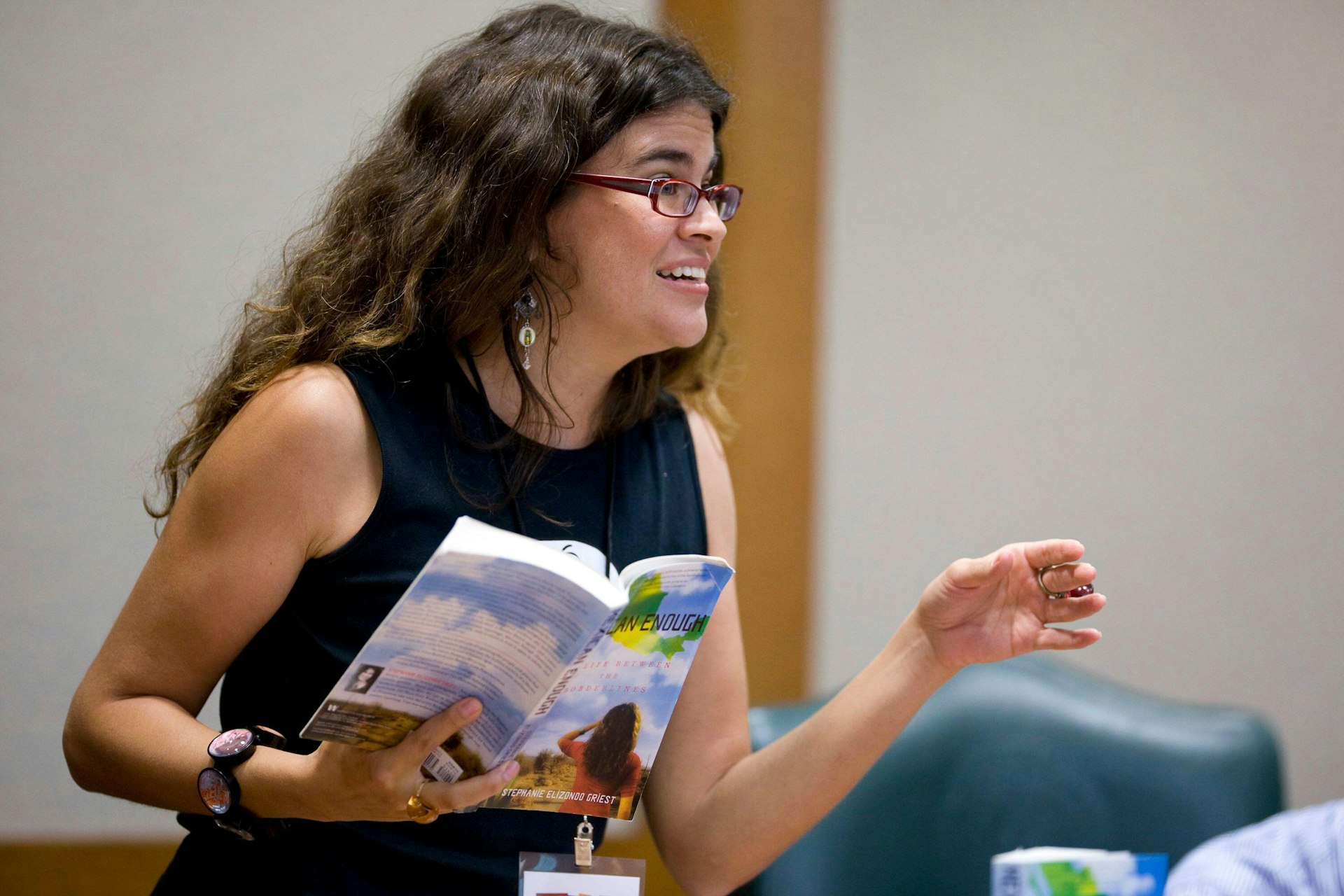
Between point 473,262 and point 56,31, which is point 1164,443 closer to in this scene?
point 473,262

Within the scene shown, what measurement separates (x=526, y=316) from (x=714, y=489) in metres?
0.37

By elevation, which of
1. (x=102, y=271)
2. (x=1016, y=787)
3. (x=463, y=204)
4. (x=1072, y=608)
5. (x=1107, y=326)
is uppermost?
(x=463, y=204)

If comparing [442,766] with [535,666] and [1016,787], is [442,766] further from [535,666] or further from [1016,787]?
[1016,787]

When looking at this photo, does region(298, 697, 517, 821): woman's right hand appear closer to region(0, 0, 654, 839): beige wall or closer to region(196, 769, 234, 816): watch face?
region(196, 769, 234, 816): watch face

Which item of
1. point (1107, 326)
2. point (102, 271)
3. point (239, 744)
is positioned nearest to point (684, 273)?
point (239, 744)

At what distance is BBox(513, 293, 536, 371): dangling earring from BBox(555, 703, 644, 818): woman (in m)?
0.46

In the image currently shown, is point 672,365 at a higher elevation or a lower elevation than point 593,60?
lower

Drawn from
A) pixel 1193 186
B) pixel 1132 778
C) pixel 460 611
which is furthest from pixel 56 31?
pixel 1193 186

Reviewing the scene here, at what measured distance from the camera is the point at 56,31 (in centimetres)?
208

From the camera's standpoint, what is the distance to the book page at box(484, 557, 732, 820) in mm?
961

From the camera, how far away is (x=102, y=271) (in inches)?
83.1

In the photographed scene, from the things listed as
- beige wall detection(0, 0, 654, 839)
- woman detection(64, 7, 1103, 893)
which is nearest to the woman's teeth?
woman detection(64, 7, 1103, 893)

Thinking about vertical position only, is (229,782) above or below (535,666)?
below

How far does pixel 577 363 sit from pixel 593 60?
358 mm
